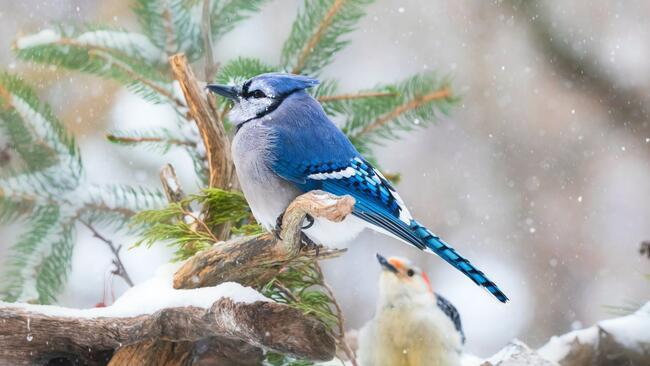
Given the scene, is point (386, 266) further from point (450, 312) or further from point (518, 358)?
point (518, 358)

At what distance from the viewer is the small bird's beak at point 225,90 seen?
65.5 inches

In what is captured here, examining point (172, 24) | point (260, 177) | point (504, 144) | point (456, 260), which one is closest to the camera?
point (456, 260)

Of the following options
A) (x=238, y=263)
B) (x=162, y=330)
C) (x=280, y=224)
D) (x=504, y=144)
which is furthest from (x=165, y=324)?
(x=504, y=144)

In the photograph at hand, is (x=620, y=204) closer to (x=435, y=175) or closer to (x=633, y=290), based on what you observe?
(x=633, y=290)

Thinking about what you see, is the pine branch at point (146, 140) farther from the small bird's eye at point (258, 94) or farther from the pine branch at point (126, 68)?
the small bird's eye at point (258, 94)

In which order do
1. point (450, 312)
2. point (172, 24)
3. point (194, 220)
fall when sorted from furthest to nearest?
1. point (450, 312)
2. point (172, 24)
3. point (194, 220)

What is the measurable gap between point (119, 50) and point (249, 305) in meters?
0.59

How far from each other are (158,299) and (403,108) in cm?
59

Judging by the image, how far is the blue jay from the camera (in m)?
1.57

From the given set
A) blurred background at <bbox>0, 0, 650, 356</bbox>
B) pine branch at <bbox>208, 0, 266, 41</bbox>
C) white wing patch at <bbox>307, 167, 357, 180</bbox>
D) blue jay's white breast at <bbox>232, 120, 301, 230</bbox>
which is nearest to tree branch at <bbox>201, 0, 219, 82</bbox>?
pine branch at <bbox>208, 0, 266, 41</bbox>

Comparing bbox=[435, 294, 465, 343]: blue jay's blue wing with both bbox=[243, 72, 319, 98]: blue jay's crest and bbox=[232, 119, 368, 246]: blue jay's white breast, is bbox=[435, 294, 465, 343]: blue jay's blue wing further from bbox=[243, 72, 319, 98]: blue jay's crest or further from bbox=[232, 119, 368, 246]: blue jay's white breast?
bbox=[243, 72, 319, 98]: blue jay's crest

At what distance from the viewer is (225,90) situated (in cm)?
168

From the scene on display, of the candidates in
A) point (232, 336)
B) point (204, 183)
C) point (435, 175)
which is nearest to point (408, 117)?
point (204, 183)

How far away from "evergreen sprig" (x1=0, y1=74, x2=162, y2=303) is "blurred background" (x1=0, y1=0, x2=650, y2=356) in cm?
102
